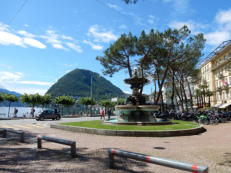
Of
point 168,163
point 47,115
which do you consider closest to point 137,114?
point 168,163

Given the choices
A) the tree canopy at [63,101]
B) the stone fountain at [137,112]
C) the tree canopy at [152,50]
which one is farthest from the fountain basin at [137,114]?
the tree canopy at [63,101]

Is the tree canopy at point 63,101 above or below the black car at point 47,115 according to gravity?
above

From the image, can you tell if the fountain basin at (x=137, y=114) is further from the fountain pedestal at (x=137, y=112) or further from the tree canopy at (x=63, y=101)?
the tree canopy at (x=63, y=101)

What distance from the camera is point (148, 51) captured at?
25.5 meters

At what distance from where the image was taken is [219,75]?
4959cm

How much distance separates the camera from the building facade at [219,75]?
44.6 metres

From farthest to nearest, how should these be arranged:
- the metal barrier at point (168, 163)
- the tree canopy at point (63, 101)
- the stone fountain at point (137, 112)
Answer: the tree canopy at point (63, 101), the stone fountain at point (137, 112), the metal barrier at point (168, 163)

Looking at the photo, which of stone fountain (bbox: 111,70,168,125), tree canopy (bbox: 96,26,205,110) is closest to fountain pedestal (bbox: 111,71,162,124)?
stone fountain (bbox: 111,70,168,125)

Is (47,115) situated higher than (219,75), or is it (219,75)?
(219,75)

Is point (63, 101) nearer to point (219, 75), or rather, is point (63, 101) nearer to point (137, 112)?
point (137, 112)

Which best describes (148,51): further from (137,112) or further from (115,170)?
(115,170)

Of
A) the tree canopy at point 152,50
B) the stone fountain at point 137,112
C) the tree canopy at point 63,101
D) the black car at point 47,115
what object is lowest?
the black car at point 47,115

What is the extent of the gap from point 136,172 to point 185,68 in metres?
31.7

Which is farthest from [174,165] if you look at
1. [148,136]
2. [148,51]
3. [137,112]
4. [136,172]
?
[148,51]
